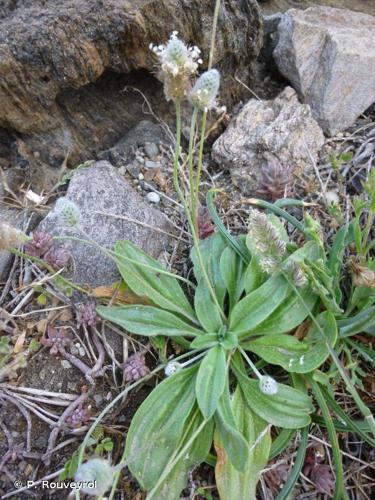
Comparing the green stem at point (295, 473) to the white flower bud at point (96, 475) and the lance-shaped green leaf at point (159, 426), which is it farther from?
the white flower bud at point (96, 475)

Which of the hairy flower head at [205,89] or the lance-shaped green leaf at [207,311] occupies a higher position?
the hairy flower head at [205,89]

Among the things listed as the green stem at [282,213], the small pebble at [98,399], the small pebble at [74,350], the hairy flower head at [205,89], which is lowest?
the small pebble at [98,399]

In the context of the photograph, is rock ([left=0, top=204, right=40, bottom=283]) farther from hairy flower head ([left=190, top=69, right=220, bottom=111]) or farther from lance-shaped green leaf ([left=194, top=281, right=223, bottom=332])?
hairy flower head ([left=190, top=69, right=220, bottom=111])

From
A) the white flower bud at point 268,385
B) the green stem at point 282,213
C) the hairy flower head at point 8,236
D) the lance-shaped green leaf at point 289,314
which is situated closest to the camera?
the hairy flower head at point 8,236

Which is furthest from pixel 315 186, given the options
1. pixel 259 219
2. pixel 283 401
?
pixel 283 401

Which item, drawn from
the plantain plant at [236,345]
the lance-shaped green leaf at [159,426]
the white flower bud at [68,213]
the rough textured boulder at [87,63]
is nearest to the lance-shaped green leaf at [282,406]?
the plantain plant at [236,345]

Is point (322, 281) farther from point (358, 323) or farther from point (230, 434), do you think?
point (230, 434)
